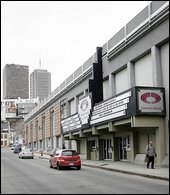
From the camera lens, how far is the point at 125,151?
3158cm

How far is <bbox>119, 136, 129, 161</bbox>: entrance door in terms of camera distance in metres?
31.5

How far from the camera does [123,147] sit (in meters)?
32.0

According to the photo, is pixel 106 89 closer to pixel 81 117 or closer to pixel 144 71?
pixel 81 117

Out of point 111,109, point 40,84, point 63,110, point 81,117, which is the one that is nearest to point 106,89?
point 81,117

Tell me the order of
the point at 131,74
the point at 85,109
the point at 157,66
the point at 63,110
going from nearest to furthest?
the point at 157,66, the point at 131,74, the point at 85,109, the point at 63,110

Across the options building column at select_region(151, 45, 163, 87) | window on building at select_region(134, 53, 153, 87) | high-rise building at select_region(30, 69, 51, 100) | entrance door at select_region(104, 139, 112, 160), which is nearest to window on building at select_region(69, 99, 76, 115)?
entrance door at select_region(104, 139, 112, 160)

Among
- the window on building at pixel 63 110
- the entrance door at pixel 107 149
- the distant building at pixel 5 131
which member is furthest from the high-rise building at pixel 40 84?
the entrance door at pixel 107 149

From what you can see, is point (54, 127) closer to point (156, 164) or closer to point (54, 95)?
point (54, 95)

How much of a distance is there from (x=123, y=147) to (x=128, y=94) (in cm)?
744

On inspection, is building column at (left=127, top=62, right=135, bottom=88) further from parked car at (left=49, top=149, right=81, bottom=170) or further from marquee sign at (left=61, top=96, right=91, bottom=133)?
marquee sign at (left=61, top=96, right=91, bottom=133)

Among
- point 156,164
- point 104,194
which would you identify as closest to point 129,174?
point 156,164

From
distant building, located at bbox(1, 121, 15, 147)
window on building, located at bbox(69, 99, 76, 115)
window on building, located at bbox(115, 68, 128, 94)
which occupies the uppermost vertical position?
window on building, located at bbox(115, 68, 128, 94)

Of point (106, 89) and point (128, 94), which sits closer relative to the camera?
point (128, 94)

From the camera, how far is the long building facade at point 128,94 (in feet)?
80.2
